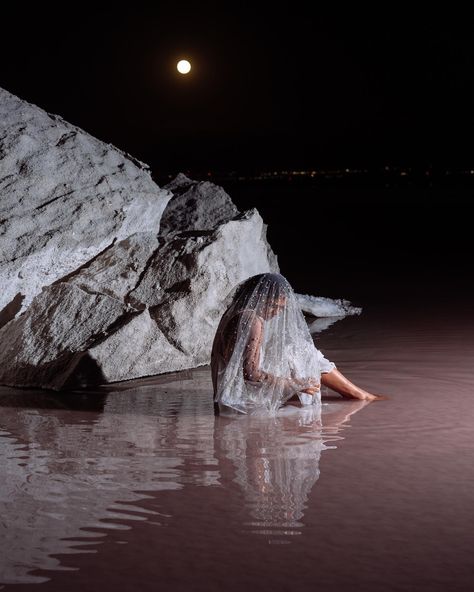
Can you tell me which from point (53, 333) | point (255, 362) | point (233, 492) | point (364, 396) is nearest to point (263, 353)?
point (255, 362)

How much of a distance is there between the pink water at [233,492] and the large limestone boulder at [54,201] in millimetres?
1132

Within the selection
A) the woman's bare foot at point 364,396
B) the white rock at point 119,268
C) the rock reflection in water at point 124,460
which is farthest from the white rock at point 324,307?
the woman's bare foot at point 364,396

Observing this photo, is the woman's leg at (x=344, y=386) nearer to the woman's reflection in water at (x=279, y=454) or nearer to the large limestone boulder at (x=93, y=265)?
the woman's reflection in water at (x=279, y=454)

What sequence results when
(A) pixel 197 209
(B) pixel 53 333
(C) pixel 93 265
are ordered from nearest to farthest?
(B) pixel 53 333
(C) pixel 93 265
(A) pixel 197 209

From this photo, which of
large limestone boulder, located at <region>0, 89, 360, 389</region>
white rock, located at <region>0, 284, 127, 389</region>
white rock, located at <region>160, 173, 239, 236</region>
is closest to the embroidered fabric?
large limestone boulder, located at <region>0, 89, 360, 389</region>

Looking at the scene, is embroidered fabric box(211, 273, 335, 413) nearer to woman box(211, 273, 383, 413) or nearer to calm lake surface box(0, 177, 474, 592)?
woman box(211, 273, 383, 413)

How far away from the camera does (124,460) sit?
4703 mm

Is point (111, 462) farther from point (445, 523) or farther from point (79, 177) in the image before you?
point (79, 177)

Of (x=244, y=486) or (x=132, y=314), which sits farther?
(x=132, y=314)

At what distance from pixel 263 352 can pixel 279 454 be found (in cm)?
120

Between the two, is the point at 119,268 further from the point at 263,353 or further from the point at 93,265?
the point at 263,353

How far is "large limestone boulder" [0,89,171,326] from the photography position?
23.6 feet

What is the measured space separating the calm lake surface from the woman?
0.50 feet

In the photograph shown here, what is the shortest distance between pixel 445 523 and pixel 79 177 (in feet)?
15.9
